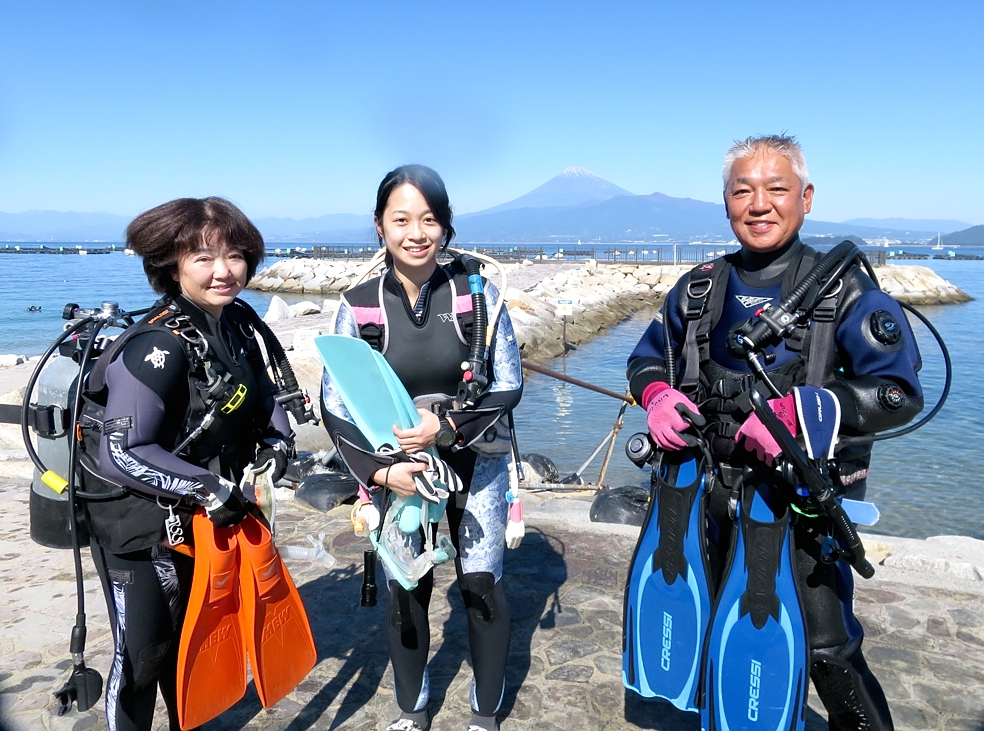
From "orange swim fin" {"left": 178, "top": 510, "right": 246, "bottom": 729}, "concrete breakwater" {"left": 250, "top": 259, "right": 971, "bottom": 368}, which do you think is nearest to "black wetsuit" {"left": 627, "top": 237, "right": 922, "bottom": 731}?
"orange swim fin" {"left": 178, "top": 510, "right": 246, "bottom": 729}

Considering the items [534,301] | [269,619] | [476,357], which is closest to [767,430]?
[476,357]

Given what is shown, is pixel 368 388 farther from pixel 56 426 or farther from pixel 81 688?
pixel 81 688

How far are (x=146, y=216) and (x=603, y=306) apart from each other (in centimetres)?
2901

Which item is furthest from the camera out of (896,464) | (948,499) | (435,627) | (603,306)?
(603,306)

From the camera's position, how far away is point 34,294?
155 ft

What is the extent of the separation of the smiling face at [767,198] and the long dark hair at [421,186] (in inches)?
39.6

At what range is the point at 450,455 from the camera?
8.93ft

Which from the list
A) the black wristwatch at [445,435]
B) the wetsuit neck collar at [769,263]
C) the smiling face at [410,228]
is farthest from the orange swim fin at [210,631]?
the wetsuit neck collar at [769,263]

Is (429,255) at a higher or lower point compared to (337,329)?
higher

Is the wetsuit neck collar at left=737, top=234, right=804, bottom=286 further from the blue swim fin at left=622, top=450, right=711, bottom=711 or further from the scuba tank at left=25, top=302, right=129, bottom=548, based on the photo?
the scuba tank at left=25, top=302, right=129, bottom=548

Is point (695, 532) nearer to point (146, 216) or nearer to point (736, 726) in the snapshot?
point (736, 726)

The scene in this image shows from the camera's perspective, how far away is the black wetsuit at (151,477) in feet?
7.32

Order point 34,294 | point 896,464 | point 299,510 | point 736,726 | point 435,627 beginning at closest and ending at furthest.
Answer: point 736,726 → point 435,627 → point 299,510 → point 896,464 → point 34,294

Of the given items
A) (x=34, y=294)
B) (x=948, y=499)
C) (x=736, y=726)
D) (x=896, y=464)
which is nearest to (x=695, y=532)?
(x=736, y=726)
